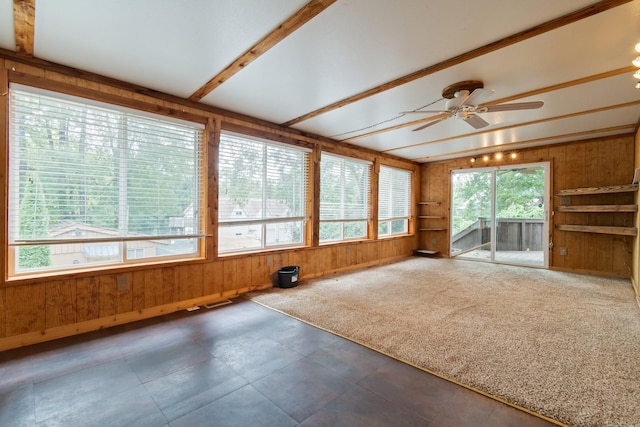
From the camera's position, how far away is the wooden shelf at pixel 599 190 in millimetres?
4562

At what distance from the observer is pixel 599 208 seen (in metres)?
4.88

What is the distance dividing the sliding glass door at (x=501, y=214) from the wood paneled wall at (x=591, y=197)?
192 mm

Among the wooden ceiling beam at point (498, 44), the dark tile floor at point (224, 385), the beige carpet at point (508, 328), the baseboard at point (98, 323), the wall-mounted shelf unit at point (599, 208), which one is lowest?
the dark tile floor at point (224, 385)

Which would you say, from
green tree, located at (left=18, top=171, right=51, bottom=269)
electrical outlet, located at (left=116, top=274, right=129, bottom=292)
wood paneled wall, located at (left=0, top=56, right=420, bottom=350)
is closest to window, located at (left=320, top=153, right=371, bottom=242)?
wood paneled wall, located at (left=0, top=56, right=420, bottom=350)

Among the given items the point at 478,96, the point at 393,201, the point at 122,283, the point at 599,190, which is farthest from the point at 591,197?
the point at 122,283

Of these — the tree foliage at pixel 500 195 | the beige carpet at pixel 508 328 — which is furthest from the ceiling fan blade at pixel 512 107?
the tree foliage at pixel 500 195

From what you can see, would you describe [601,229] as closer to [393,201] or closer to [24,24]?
[393,201]

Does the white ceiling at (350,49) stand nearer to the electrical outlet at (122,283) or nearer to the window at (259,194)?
the window at (259,194)

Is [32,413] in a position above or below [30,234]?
below

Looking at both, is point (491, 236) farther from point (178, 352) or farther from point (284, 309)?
point (178, 352)

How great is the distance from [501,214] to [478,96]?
14.7 ft

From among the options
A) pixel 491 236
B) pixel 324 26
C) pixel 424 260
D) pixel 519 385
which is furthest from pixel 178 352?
pixel 491 236

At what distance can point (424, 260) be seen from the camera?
6.75m

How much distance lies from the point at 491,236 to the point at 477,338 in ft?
15.0
